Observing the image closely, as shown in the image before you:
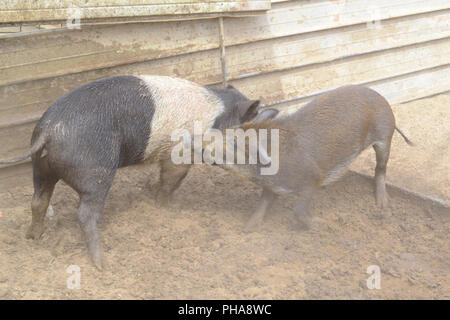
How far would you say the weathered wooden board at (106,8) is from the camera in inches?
173

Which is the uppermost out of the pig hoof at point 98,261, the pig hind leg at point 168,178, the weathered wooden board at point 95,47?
the weathered wooden board at point 95,47

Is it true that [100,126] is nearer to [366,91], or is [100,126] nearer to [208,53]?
[208,53]

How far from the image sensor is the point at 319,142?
4.39 meters

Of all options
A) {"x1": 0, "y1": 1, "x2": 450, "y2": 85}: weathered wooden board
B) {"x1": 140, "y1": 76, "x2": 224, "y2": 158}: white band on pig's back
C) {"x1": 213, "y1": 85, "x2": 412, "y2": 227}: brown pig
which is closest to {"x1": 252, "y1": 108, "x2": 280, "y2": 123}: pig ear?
{"x1": 213, "y1": 85, "x2": 412, "y2": 227}: brown pig

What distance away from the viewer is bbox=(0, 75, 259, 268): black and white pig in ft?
12.3

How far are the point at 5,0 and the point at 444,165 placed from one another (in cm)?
430

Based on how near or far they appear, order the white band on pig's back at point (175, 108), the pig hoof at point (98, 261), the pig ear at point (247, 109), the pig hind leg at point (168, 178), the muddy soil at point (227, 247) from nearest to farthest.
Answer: the muddy soil at point (227, 247) < the pig hoof at point (98, 261) < the white band on pig's back at point (175, 108) < the pig ear at point (247, 109) < the pig hind leg at point (168, 178)

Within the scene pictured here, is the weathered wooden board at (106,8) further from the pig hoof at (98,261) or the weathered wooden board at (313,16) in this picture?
the pig hoof at (98,261)

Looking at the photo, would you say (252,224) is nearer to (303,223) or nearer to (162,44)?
(303,223)

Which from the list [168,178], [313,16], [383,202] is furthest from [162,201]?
[313,16]

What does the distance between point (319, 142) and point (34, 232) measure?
7.76 feet

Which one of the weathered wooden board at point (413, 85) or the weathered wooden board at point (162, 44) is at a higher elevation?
the weathered wooden board at point (162, 44)

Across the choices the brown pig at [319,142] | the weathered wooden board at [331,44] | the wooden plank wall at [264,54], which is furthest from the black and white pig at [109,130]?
the weathered wooden board at [331,44]

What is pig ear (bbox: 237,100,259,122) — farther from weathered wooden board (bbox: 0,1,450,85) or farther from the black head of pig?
weathered wooden board (bbox: 0,1,450,85)
